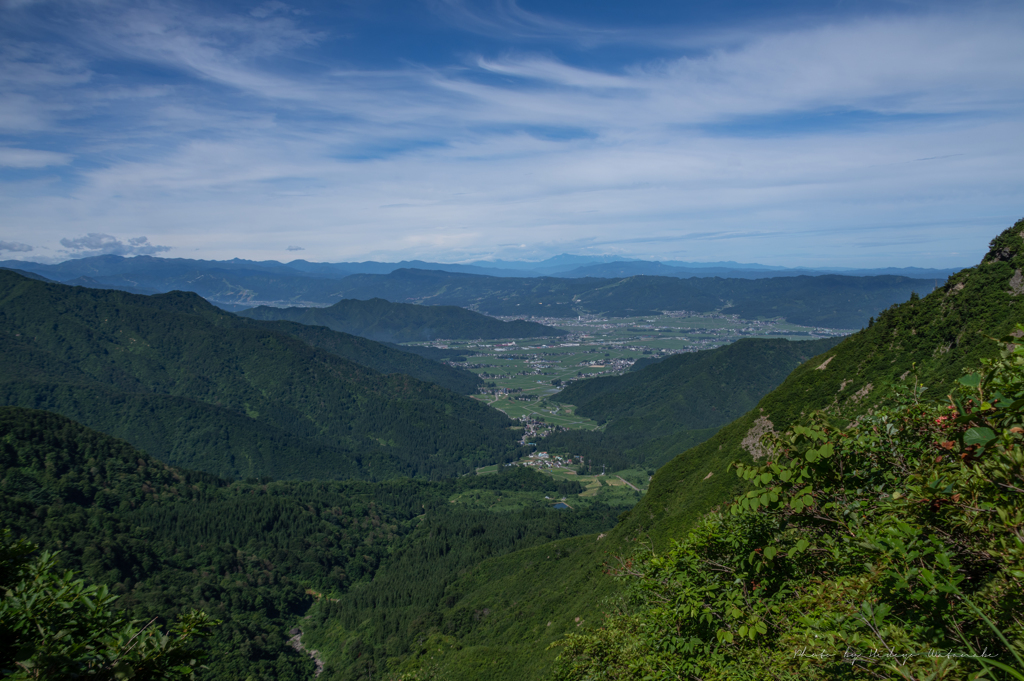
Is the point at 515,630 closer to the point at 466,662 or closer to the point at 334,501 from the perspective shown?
the point at 466,662

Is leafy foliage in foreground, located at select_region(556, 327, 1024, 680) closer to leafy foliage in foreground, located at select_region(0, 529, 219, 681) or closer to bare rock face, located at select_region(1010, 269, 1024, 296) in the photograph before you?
leafy foliage in foreground, located at select_region(0, 529, 219, 681)

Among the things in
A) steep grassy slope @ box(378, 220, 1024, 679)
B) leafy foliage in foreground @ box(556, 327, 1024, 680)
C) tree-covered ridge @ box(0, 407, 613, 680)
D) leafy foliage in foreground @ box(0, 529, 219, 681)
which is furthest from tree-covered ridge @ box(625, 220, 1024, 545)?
tree-covered ridge @ box(0, 407, 613, 680)

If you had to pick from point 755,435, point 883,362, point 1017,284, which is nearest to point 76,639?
point 755,435

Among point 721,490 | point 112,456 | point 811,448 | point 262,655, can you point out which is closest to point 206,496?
point 112,456

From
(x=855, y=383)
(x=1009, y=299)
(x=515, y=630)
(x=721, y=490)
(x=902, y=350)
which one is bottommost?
(x=515, y=630)

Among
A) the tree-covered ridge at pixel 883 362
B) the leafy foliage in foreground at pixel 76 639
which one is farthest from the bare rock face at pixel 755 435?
the leafy foliage in foreground at pixel 76 639

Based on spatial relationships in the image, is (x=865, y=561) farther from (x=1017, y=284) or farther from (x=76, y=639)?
(x=1017, y=284)
